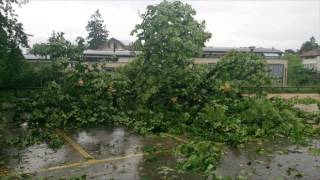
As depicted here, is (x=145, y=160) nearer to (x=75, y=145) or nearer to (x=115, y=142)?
(x=115, y=142)

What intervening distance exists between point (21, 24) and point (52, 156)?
13.4 metres

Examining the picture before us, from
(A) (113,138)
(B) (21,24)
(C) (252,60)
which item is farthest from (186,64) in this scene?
(B) (21,24)

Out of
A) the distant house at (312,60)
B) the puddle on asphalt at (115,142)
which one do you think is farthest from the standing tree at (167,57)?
the distant house at (312,60)

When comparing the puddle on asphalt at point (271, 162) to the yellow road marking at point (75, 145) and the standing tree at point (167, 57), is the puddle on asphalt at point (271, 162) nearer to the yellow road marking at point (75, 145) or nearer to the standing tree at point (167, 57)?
the yellow road marking at point (75, 145)

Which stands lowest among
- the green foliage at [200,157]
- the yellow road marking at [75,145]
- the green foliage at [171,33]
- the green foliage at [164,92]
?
the yellow road marking at [75,145]

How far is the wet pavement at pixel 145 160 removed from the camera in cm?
814

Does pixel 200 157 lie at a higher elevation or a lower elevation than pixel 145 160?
higher

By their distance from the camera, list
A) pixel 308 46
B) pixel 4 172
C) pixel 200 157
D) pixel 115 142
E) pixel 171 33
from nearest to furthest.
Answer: pixel 4 172, pixel 200 157, pixel 115 142, pixel 171 33, pixel 308 46

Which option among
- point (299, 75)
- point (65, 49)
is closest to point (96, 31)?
point (299, 75)

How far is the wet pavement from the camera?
8.14 metres

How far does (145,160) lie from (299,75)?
54.7 m

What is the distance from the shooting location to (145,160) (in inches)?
364

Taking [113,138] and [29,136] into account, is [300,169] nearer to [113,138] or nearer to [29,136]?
[113,138]

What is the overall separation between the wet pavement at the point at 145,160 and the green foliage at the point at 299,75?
4489 centimetres
